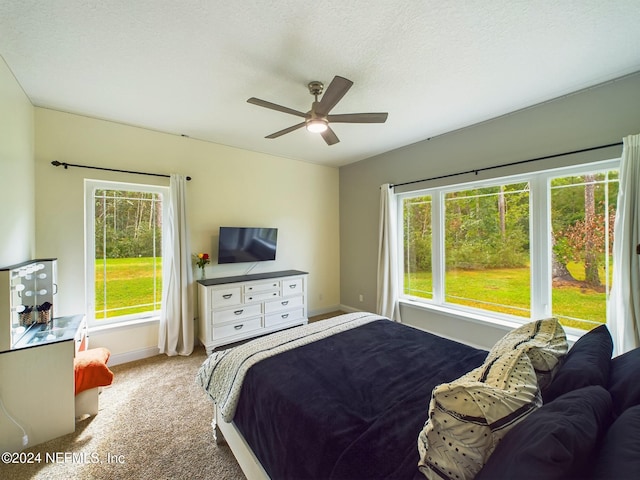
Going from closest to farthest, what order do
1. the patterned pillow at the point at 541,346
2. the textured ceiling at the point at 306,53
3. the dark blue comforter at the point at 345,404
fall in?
the dark blue comforter at the point at 345,404, the patterned pillow at the point at 541,346, the textured ceiling at the point at 306,53

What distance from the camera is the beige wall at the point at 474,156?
7.31ft

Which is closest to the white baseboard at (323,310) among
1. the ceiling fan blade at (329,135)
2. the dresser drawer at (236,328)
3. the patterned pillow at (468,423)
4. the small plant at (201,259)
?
the dresser drawer at (236,328)

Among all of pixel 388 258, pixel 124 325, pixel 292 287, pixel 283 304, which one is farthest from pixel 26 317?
pixel 388 258

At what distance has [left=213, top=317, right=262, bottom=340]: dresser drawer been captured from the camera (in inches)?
124

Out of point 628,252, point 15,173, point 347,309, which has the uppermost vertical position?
point 15,173

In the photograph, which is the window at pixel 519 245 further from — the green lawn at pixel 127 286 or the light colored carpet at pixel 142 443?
the green lawn at pixel 127 286

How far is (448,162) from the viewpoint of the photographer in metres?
3.29

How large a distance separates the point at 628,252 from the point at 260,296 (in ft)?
11.9

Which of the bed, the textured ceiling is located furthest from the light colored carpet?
the textured ceiling

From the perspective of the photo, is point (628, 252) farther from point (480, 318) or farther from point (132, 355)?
point (132, 355)

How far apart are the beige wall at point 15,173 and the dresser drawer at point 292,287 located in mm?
2594

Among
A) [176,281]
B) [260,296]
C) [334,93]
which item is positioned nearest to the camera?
[334,93]

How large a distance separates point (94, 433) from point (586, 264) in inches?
173

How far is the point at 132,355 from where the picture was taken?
9.73ft
